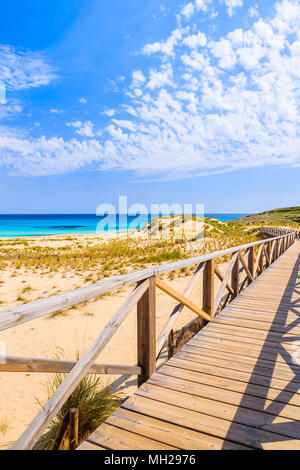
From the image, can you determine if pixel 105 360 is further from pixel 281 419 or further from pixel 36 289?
pixel 36 289

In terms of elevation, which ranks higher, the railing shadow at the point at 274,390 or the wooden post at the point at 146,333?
the wooden post at the point at 146,333

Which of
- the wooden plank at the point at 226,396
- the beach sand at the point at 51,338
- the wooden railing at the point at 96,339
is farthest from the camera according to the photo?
the beach sand at the point at 51,338

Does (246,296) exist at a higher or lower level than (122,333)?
higher

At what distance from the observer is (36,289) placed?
33.2ft

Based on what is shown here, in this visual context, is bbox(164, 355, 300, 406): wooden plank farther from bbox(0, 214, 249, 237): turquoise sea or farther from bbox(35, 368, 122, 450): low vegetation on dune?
bbox(0, 214, 249, 237): turquoise sea

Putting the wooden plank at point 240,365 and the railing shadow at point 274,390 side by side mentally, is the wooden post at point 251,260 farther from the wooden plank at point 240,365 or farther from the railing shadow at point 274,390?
the wooden plank at point 240,365

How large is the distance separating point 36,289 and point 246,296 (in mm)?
7394

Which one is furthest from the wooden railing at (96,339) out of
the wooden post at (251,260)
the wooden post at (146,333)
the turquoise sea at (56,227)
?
the turquoise sea at (56,227)

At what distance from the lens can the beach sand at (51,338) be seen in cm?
391

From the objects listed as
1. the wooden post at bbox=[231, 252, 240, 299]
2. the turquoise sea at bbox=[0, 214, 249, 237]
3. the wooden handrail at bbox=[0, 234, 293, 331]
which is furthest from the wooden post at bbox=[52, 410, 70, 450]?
the turquoise sea at bbox=[0, 214, 249, 237]

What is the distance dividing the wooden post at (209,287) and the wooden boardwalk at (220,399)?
0.31 m

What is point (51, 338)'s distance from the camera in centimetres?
618

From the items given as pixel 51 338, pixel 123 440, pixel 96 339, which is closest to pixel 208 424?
pixel 123 440
